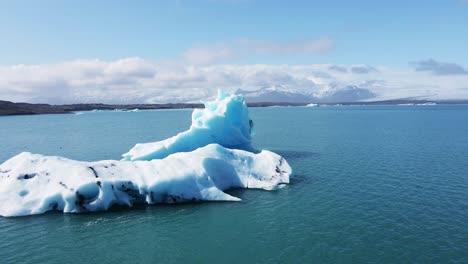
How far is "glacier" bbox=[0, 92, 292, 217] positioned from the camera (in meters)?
22.3

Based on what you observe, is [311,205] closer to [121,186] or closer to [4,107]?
[121,186]

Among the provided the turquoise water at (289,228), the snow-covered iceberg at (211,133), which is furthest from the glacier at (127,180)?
the snow-covered iceberg at (211,133)

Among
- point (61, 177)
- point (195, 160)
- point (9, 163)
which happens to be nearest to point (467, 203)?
point (195, 160)

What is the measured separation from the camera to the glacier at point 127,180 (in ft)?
73.3

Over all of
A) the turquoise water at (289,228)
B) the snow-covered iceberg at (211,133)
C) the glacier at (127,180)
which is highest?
the snow-covered iceberg at (211,133)

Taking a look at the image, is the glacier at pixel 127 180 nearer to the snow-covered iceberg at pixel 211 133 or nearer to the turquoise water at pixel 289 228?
the turquoise water at pixel 289 228

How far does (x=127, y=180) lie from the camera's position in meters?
23.4

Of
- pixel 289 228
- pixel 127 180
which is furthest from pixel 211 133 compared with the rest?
pixel 289 228

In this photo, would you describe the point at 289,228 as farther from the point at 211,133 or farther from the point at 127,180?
the point at 211,133

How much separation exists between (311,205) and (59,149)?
40977 mm

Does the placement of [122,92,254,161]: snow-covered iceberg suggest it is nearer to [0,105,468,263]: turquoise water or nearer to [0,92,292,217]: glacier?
[0,92,292,217]: glacier

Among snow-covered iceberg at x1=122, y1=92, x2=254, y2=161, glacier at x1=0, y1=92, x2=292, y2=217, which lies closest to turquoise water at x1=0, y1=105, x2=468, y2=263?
glacier at x1=0, y1=92, x2=292, y2=217

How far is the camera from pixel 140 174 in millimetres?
24375

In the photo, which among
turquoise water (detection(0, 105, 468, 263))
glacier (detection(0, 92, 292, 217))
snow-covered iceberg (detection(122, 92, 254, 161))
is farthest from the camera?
A: snow-covered iceberg (detection(122, 92, 254, 161))
